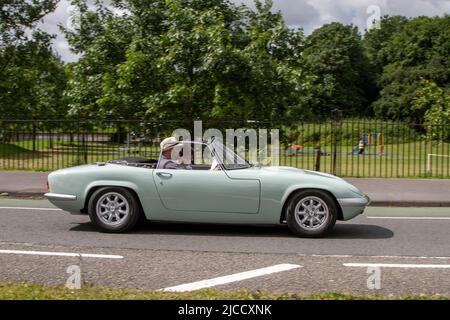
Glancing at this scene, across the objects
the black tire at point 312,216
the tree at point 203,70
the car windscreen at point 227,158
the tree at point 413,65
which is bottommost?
the black tire at point 312,216

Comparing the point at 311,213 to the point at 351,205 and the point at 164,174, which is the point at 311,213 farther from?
the point at 164,174

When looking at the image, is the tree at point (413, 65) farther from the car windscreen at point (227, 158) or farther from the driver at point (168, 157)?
the driver at point (168, 157)

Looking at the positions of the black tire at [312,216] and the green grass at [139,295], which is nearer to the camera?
the green grass at [139,295]

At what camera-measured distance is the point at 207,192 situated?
7648 mm

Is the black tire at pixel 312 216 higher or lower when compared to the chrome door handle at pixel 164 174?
lower

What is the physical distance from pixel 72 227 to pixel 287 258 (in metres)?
3.48

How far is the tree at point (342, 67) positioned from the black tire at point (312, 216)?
59.4 m

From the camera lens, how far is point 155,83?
54.7 ft

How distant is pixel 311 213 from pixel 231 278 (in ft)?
7.96

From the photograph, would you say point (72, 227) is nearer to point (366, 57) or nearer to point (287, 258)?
point (287, 258)

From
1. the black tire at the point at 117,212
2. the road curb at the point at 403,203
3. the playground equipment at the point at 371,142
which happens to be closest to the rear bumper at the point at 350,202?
the black tire at the point at 117,212

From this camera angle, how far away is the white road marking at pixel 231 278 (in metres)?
5.13

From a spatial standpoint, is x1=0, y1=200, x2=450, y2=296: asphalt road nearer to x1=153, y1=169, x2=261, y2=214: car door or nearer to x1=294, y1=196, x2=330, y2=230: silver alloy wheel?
x1=294, y1=196, x2=330, y2=230: silver alloy wheel
